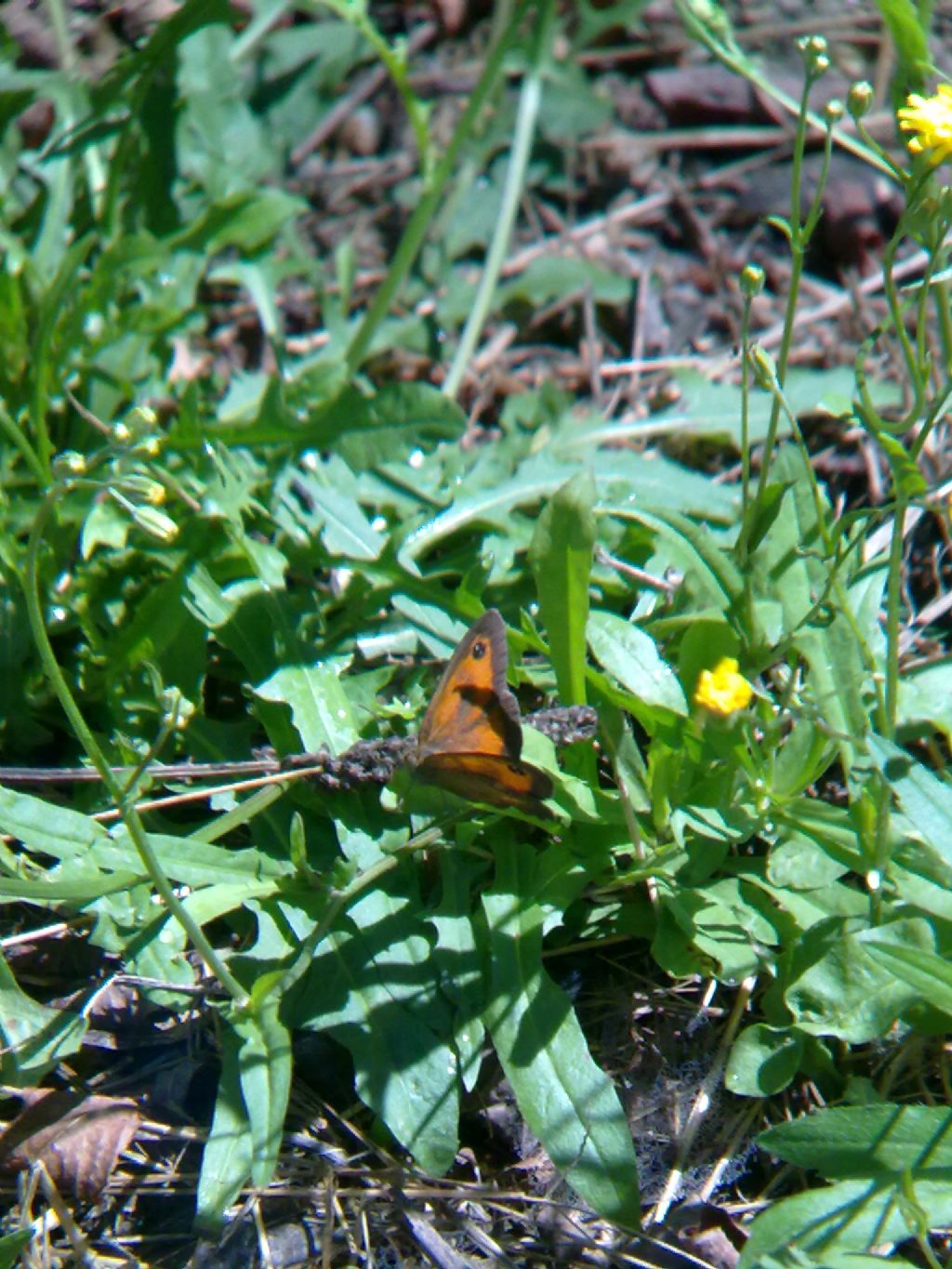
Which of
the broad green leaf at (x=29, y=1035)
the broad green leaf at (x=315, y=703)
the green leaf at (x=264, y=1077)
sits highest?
the broad green leaf at (x=315, y=703)

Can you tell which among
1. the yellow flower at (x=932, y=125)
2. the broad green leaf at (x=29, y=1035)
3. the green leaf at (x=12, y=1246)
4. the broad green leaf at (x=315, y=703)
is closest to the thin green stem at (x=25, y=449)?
the broad green leaf at (x=315, y=703)

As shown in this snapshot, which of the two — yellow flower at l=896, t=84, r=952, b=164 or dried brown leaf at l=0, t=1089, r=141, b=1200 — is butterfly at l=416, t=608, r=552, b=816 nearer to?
dried brown leaf at l=0, t=1089, r=141, b=1200

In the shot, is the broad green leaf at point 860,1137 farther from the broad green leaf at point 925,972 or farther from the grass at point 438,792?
the broad green leaf at point 925,972

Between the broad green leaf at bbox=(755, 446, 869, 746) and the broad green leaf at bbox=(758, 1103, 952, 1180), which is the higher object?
the broad green leaf at bbox=(755, 446, 869, 746)

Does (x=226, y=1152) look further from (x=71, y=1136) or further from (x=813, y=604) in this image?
(x=813, y=604)

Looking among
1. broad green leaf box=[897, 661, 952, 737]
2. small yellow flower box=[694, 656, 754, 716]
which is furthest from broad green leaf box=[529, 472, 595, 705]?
broad green leaf box=[897, 661, 952, 737]

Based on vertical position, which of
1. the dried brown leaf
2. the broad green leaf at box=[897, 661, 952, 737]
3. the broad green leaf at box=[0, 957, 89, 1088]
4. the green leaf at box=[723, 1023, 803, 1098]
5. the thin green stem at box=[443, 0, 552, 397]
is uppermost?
the thin green stem at box=[443, 0, 552, 397]

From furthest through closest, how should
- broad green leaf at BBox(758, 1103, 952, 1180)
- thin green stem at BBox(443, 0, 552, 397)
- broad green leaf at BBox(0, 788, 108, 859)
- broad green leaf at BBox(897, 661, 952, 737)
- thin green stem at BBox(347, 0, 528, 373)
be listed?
thin green stem at BBox(443, 0, 552, 397) → thin green stem at BBox(347, 0, 528, 373) → broad green leaf at BBox(897, 661, 952, 737) → broad green leaf at BBox(0, 788, 108, 859) → broad green leaf at BBox(758, 1103, 952, 1180)
